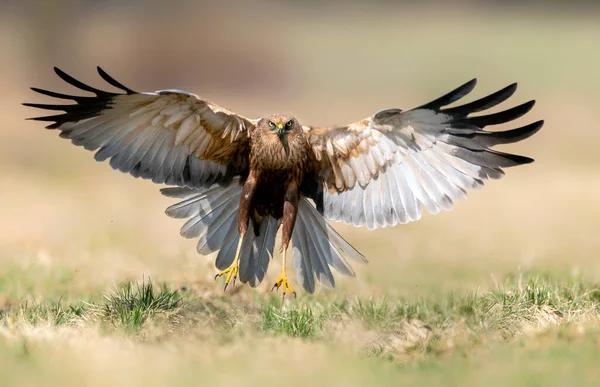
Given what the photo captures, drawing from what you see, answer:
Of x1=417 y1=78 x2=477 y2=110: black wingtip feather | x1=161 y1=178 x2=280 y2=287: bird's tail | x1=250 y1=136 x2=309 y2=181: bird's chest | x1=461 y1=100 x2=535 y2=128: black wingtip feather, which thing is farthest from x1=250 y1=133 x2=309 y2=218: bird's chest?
x1=461 y1=100 x2=535 y2=128: black wingtip feather

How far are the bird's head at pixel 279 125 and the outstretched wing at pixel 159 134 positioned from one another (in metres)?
0.18

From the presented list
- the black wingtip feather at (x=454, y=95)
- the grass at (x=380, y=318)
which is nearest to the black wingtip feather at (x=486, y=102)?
the black wingtip feather at (x=454, y=95)

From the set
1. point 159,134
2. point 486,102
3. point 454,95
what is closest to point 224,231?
point 159,134

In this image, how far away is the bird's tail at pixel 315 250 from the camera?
7.38m

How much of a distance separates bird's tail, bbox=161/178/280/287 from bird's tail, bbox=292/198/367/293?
22cm

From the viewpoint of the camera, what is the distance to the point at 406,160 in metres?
7.02

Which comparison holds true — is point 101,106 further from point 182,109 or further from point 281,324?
point 281,324

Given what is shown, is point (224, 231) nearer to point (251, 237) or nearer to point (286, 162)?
point (251, 237)

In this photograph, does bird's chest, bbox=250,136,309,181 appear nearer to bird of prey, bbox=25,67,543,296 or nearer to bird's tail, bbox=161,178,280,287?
bird of prey, bbox=25,67,543,296

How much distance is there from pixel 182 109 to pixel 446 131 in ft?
6.56

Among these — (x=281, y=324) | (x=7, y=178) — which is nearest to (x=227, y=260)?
(x=281, y=324)

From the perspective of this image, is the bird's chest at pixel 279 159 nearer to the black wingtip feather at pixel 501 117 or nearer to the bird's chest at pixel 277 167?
the bird's chest at pixel 277 167

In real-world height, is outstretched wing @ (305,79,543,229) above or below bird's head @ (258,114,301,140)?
below

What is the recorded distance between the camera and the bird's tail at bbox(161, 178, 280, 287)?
7.41 meters
